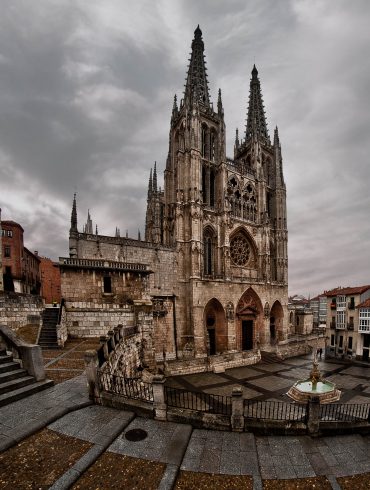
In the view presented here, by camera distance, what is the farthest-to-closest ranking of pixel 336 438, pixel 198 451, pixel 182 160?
1. pixel 182 160
2. pixel 336 438
3. pixel 198 451

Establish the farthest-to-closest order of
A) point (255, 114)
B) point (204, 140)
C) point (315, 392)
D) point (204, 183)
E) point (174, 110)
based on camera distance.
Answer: point (255, 114) < point (174, 110) < point (204, 140) < point (204, 183) < point (315, 392)

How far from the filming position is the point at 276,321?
35781mm

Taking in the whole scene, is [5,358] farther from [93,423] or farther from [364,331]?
[364,331]

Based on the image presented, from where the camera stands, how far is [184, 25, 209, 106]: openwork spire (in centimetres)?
3325

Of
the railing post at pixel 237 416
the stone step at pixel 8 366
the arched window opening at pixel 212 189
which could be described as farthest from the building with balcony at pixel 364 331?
the stone step at pixel 8 366

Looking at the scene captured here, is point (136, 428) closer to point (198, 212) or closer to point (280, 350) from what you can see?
point (198, 212)

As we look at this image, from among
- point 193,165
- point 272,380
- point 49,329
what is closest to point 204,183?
point 193,165

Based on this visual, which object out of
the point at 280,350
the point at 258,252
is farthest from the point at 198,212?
the point at 280,350

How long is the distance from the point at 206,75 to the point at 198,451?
143 feet

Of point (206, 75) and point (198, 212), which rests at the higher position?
point (206, 75)

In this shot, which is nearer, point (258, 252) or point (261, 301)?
point (261, 301)

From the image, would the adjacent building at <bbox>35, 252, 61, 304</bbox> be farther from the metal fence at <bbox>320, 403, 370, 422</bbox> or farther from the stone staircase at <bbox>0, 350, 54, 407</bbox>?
the metal fence at <bbox>320, 403, 370, 422</bbox>

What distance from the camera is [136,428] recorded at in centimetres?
621

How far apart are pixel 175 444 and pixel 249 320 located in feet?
93.5
